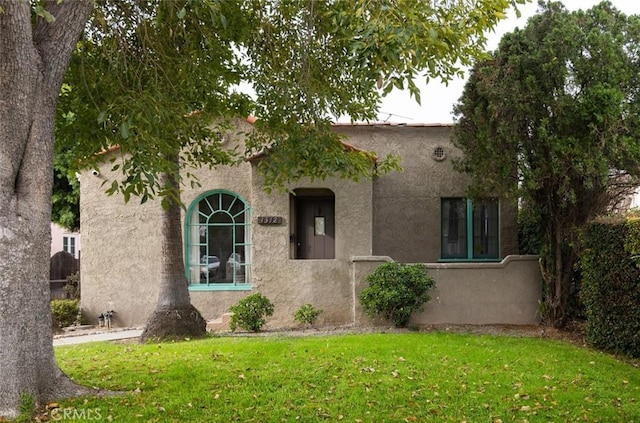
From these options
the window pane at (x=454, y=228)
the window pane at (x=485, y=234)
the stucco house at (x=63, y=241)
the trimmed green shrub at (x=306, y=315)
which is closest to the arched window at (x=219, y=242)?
the trimmed green shrub at (x=306, y=315)

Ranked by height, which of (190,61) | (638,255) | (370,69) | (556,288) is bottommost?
(556,288)

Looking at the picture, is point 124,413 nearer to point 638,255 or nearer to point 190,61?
point 190,61

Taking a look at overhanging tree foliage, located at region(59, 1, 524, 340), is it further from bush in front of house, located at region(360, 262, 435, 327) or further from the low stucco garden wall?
the low stucco garden wall

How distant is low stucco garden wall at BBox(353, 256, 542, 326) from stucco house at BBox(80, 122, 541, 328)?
21 millimetres

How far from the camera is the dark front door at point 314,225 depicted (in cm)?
1314

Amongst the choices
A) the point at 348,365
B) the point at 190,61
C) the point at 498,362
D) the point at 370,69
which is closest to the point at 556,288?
the point at 498,362

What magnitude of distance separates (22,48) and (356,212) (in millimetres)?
7689

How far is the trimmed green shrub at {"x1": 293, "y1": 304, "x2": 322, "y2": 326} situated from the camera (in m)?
11.0

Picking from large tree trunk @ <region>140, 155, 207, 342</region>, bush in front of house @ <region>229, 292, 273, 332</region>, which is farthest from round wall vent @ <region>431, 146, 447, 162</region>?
large tree trunk @ <region>140, 155, 207, 342</region>

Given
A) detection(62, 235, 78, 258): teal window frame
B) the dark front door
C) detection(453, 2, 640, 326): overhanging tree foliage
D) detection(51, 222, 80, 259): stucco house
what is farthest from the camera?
detection(62, 235, 78, 258): teal window frame

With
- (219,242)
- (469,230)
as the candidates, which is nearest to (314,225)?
(219,242)

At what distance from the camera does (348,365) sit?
710cm

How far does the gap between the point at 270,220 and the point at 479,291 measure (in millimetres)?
4709

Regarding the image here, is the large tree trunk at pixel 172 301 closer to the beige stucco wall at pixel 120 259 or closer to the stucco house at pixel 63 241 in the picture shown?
the beige stucco wall at pixel 120 259
